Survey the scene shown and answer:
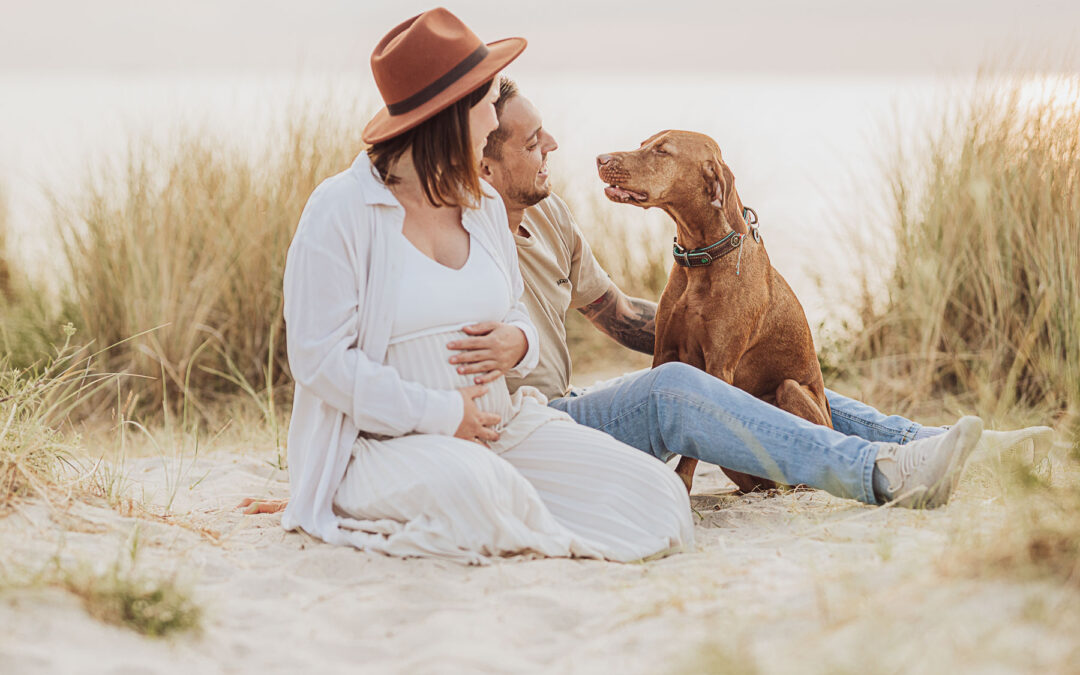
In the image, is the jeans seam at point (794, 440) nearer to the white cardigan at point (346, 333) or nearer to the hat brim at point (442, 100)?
the white cardigan at point (346, 333)

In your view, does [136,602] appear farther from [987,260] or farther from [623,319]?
[987,260]

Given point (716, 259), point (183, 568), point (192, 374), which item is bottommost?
point (192, 374)

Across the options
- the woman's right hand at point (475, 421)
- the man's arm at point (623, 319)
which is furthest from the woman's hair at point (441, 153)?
the man's arm at point (623, 319)

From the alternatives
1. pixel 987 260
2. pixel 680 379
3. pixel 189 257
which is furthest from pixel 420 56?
pixel 987 260

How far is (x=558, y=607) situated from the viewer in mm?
2453

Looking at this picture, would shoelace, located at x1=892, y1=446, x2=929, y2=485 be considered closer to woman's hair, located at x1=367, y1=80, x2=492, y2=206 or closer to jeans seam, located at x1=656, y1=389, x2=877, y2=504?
jeans seam, located at x1=656, y1=389, x2=877, y2=504

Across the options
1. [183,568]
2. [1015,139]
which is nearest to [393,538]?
[183,568]

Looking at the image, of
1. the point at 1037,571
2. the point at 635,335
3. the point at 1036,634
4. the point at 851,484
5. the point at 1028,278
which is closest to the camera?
the point at 1036,634

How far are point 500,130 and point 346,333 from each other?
1139 mm

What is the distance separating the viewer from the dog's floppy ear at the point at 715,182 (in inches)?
143

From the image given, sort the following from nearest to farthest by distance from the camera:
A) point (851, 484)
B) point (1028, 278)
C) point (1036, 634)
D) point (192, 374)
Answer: point (1036, 634), point (851, 484), point (1028, 278), point (192, 374)

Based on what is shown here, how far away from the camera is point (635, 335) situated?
4.29m

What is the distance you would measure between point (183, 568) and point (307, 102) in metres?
4.02

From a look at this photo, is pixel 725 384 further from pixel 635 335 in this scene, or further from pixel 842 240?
pixel 842 240
